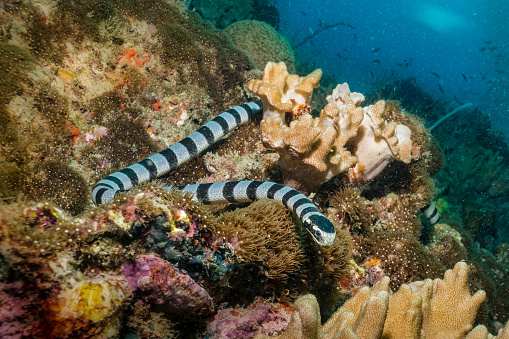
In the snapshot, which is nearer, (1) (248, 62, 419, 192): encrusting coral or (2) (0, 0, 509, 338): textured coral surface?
(2) (0, 0, 509, 338): textured coral surface

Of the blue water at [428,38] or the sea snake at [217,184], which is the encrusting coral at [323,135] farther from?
the blue water at [428,38]

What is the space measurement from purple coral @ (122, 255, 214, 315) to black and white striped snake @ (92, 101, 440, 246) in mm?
855

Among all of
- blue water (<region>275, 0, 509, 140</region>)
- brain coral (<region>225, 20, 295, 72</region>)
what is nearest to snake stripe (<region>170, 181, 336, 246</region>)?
brain coral (<region>225, 20, 295, 72</region>)

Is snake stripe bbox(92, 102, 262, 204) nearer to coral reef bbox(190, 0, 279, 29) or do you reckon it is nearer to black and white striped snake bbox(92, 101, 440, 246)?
black and white striped snake bbox(92, 101, 440, 246)

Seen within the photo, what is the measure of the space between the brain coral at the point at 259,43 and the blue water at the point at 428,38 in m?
40.2

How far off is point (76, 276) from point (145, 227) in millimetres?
418

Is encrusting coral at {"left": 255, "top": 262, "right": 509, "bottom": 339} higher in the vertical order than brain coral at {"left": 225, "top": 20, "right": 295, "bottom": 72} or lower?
lower

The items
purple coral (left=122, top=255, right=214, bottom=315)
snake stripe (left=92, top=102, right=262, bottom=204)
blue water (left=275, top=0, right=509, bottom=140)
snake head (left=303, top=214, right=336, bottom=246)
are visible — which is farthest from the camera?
blue water (left=275, top=0, right=509, bottom=140)

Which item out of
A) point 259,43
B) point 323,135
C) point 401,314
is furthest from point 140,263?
point 259,43

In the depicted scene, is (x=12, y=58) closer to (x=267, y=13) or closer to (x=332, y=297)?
(x=332, y=297)

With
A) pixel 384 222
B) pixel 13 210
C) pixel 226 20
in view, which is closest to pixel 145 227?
pixel 13 210

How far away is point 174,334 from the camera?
1.81m

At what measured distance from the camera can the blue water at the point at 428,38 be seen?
46844mm

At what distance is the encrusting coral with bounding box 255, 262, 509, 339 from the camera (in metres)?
1.52
